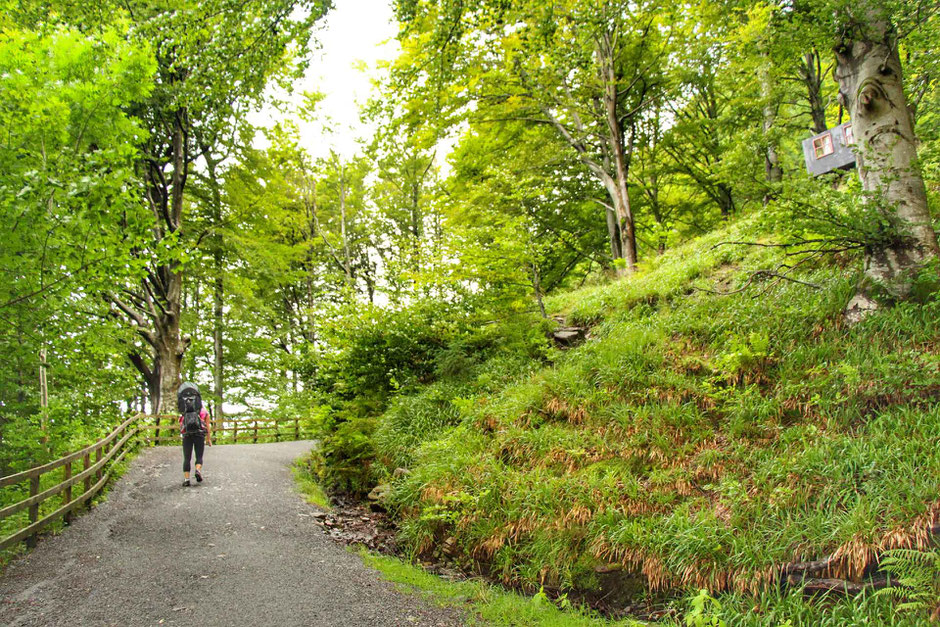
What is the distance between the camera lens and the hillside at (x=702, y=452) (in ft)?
12.7

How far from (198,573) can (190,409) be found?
434 cm

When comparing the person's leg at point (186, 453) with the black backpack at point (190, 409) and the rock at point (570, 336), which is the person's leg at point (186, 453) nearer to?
the black backpack at point (190, 409)

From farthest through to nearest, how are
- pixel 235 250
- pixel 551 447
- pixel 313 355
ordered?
pixel 235 250
pixel 313 355
pixel 551 447

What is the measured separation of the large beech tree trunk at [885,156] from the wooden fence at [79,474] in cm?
995

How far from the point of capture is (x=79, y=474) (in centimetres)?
698

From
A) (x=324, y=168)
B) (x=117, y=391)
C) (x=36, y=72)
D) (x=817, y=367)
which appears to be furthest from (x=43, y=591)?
(x=324, y=168)

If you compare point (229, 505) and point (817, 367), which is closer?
point (817, 367)

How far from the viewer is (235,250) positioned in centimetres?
1603

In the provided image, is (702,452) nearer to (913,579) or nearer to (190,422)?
(913,579)

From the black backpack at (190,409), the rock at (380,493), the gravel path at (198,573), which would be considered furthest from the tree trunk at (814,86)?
the black backpack at (190,409)

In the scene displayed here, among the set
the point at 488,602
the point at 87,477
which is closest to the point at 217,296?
the point at 87,477

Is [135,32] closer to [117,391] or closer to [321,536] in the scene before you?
[321,536]

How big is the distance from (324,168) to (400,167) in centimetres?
333

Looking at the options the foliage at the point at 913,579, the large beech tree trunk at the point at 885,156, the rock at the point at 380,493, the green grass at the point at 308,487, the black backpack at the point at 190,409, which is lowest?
the green grass at the point at 308,487
